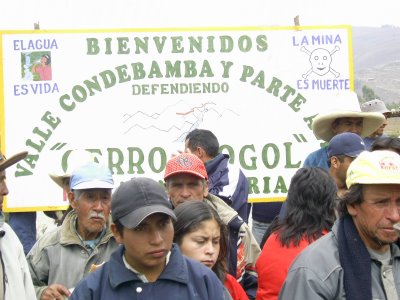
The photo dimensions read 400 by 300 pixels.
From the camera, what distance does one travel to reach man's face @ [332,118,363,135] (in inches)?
238

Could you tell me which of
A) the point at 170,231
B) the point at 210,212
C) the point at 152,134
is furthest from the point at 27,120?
the point at 170,231

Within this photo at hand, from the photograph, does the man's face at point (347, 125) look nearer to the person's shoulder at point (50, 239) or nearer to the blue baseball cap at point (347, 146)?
the blue baseball cap at point (347, 146)

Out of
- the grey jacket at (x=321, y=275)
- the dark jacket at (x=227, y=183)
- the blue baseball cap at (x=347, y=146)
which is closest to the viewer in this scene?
the grey jacket at (x=321, y=275)

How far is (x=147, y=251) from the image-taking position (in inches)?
113


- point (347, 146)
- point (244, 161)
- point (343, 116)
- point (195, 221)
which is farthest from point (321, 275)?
point (244, 161)

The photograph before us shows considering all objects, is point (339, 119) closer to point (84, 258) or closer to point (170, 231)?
point (84, 258)

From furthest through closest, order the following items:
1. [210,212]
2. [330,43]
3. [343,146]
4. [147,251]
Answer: [330,43], [343,146], [210,212], [147,251]

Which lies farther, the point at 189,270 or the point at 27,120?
the point at 27,120

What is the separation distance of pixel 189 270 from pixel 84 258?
48.5 inches

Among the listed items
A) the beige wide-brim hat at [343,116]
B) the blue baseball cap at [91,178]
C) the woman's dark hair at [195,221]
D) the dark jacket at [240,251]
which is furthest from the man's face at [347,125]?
the woman's dark hair at [195,221]

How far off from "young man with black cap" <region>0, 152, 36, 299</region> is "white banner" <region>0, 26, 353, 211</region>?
2.65 m

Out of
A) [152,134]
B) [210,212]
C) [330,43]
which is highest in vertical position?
[330,43]

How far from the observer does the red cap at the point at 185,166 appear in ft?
14.8

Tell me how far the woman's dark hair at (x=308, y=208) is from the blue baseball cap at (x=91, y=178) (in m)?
0.99
